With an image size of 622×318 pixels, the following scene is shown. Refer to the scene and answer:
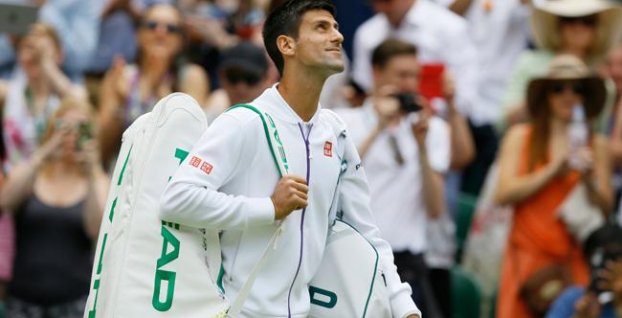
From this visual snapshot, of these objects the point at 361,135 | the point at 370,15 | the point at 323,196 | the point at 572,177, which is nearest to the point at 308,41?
the point at 323,196

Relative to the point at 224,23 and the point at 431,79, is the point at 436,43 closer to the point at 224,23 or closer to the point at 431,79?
the point at 431,79

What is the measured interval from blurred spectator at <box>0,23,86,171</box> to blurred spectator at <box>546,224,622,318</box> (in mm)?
3852

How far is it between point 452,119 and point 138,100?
7.64 feet

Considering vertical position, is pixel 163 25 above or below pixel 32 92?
above

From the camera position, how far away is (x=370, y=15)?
12117 mm

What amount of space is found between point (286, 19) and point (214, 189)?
0.78 metres

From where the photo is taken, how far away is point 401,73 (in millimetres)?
10211

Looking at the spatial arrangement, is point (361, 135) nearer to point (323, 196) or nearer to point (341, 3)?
point (341, 3)

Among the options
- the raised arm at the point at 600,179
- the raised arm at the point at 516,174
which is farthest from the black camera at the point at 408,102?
the raised arm at the point at 600,179

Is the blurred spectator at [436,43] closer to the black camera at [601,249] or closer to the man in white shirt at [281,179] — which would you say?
the black camera at [601,249]

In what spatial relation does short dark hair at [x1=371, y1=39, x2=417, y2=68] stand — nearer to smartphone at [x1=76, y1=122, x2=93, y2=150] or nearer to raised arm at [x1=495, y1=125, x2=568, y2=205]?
raised arm at [x1=495, y1=125, x2=568, y2=205]

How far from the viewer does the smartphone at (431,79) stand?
10.8 meters

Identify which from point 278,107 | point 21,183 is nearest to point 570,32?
point 21,183

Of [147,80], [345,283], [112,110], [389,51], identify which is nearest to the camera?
[345,283]
